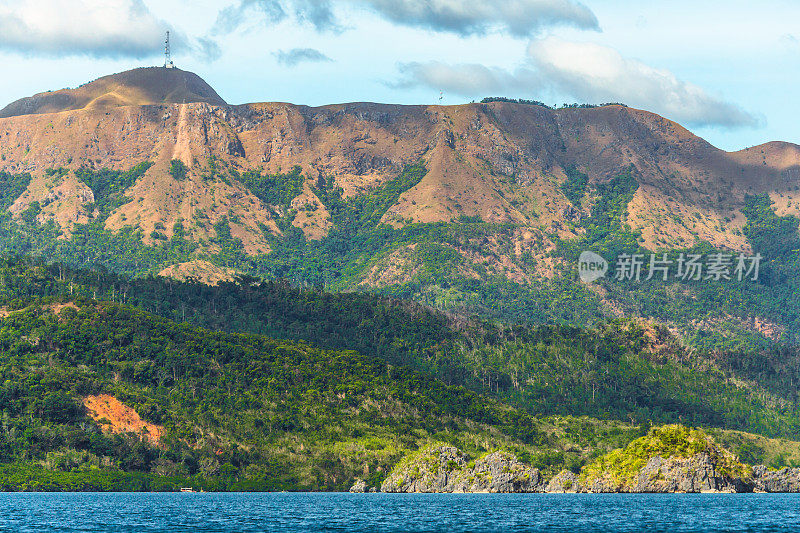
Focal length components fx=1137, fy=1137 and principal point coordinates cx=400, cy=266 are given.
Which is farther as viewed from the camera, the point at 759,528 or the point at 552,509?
the point at 552,509

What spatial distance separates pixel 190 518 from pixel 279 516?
42.5 feet

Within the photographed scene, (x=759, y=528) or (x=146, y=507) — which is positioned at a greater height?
(x=759, y=528)

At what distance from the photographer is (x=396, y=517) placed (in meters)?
166

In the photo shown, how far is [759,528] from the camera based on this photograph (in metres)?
143

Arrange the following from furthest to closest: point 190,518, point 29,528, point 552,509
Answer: point 552,509 < point 190,518 < point 29,528

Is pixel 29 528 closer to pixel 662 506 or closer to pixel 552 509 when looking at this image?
pixel 552 509

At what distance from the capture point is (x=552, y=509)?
609ft

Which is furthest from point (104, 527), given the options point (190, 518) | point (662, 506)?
point (662, 506)

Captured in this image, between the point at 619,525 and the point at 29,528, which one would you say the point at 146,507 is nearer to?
the point at 29,528

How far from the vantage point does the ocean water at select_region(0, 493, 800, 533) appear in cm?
14438

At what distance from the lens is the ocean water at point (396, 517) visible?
144375 mm

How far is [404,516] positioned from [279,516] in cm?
1835

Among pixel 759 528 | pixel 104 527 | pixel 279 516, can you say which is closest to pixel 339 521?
pixel 279 516

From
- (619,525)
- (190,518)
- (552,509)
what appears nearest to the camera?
(619,525)
